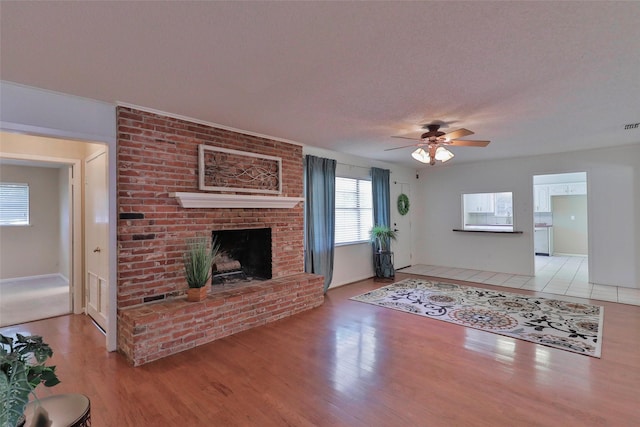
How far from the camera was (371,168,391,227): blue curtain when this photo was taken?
628 cm

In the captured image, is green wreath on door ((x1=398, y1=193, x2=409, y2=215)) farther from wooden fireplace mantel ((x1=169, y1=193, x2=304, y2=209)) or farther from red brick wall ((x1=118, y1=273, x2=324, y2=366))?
red brick wall ((x1=118, y1=273, x2=324, y2=366))

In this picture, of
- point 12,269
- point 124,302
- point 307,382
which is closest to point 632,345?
point 307,382

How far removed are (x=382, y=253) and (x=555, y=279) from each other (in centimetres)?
330

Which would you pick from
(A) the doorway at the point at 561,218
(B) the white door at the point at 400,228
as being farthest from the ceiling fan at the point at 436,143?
(A) the doorway at the point at 561,218

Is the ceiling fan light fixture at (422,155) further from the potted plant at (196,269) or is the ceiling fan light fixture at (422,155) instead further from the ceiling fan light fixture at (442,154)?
the potted plant at (196,269)

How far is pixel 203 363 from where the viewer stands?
2818mm

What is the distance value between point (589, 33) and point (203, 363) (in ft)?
12.3

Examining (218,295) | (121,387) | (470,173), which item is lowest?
(121,387)

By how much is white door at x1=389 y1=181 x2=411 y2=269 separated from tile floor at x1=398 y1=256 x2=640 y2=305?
26 centimetres

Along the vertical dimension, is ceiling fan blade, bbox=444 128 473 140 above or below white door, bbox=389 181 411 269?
above

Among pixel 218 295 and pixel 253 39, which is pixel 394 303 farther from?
pixel 253 39

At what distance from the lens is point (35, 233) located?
21.2ft

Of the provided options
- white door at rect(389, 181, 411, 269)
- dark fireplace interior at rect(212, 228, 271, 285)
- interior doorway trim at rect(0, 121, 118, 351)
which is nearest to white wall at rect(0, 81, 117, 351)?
interior doorway trim at rect(0, 121, 118, 351)

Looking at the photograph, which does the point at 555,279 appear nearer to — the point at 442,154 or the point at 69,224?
the point at 442,154
